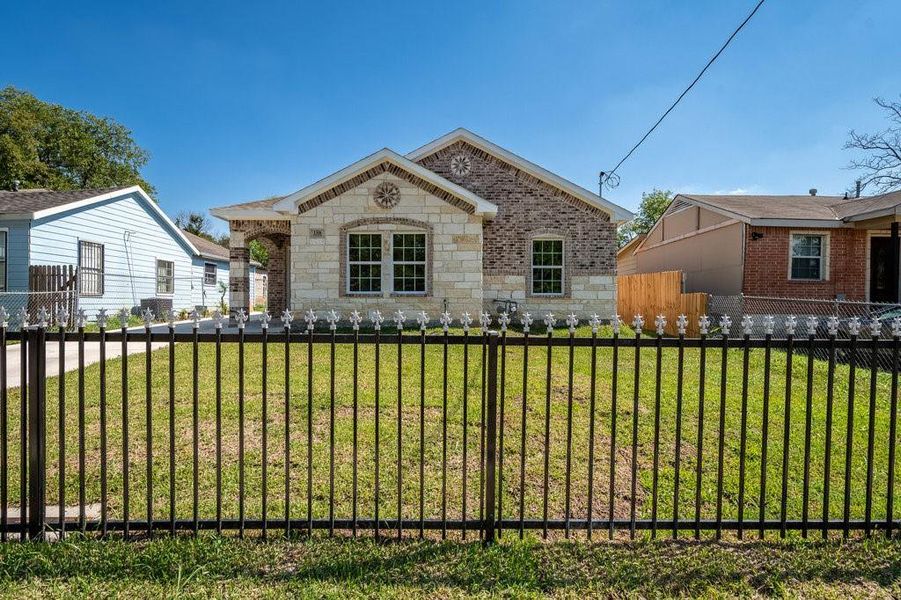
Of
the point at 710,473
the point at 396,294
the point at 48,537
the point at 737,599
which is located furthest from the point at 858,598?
the point at 396,294

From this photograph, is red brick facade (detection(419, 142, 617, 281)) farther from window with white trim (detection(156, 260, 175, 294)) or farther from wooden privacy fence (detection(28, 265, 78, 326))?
window with white trim (detection(156, 260, 175, 294))

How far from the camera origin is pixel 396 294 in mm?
12773

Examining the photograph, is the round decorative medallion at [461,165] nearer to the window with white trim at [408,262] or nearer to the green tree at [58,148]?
the window with white trim at [408,262]

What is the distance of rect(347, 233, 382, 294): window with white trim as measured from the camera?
12.8 meters

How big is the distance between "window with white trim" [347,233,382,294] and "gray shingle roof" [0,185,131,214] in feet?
28.8

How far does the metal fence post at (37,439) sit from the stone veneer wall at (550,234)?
11.8 m

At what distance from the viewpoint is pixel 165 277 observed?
19.3 m

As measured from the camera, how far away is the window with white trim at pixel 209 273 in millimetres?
22969

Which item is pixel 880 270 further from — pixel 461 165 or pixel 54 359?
pixel 54 359

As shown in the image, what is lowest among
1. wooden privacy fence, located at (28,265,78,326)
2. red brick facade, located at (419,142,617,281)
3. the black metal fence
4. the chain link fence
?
the black metal fence

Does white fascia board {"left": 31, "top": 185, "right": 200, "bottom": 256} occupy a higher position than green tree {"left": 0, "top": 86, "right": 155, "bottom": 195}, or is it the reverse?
green tree {"left": 0, "top": 86, "right": 155, "bottom": 195}

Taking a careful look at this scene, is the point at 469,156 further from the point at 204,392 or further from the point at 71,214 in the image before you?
the point at 71,214

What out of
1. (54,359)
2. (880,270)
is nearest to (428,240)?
(54,359)

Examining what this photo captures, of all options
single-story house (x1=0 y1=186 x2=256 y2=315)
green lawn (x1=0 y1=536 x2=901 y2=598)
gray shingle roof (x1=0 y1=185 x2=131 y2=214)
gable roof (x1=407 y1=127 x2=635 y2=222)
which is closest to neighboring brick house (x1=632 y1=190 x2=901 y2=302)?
gable roof (x1=407 y1=127 x2=635 y2=222)
